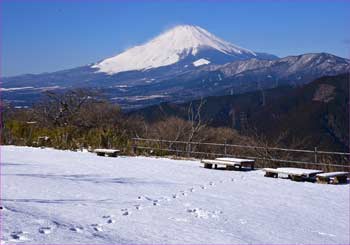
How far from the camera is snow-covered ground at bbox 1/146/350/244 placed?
6.31 metres

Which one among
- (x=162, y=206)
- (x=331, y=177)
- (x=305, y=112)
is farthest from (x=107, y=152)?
(x=305, y=112)

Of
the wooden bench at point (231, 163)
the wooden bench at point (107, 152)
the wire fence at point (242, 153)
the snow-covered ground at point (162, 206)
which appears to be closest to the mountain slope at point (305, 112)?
the wire fence at point (242, 153)

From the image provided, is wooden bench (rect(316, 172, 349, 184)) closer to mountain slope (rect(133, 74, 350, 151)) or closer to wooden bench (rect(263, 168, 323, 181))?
wooden bench (rect(263, 168, 323, 181))

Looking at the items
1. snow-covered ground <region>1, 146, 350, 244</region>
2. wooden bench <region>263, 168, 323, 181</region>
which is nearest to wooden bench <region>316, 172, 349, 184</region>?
wooden bench <region>263, 168, 323, 181</region>

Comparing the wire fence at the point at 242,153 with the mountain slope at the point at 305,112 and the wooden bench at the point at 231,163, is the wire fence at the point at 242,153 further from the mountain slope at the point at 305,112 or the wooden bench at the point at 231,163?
the mountain slope at the point at 305,112

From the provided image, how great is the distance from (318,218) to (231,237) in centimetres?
249

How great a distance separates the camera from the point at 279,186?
1136 centimetres

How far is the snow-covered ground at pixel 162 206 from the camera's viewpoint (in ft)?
20.7

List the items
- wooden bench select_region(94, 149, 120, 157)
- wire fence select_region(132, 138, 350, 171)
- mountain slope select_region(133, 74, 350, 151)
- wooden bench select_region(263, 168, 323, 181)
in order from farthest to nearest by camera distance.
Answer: mountain slope select_region(133, 74, 350, 151) → wooden bench select_region(94, 149, 120, 157) → wire fence select_region(132, 138, 350, 171) → wooden bench select_region(263, 168, 323, 181)

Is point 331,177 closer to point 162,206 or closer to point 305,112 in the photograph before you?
point 162,206

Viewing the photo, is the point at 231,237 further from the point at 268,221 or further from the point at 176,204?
the point at 176,204

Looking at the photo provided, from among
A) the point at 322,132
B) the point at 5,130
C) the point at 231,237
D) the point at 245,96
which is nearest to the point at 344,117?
the point at 322,132

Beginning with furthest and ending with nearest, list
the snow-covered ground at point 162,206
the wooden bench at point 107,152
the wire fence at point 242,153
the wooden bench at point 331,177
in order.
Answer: the wooden bench at point 107,152 < the wire fence at point 242,153 < the wooden bench at point 331,177 < the snow-covered ground at point 162,206

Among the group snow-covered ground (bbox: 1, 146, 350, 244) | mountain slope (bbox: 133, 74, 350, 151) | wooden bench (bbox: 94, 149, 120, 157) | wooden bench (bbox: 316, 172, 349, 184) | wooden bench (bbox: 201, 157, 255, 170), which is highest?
mountain slope (bbox: 133, 74, 350, 151)
